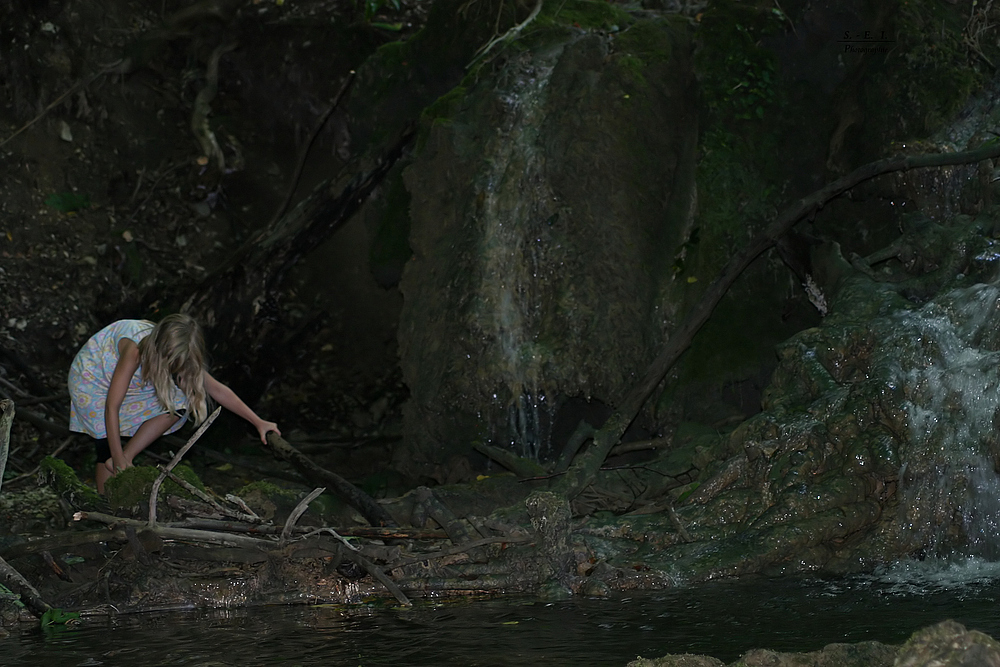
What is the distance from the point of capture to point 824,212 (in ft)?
27.9

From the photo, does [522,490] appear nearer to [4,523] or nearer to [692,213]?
[692,213]

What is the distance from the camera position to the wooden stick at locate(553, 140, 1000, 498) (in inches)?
285

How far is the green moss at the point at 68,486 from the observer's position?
245 inches

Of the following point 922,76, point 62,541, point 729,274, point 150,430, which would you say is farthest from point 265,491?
point 922,76

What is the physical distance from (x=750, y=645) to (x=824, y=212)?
5284mm

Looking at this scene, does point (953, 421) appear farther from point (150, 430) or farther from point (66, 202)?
point (66, 202)

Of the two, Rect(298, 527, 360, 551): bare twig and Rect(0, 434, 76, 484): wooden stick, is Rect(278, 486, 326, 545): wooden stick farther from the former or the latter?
Rect(0, 434, 76, 484): wooden stick

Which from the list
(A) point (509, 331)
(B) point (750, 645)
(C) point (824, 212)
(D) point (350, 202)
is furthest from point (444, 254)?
(B) point (750, 645)

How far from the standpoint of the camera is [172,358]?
640 centimetres

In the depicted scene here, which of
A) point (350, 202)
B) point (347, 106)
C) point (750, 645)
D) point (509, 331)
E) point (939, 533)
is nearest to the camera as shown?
point (750, 645)

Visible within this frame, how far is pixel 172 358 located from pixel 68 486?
1038 mm

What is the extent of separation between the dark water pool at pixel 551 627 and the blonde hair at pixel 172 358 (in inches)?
65.6

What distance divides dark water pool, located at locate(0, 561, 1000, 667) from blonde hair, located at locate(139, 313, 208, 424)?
1667 millimetres

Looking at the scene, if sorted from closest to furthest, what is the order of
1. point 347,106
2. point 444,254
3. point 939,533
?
→ point 939,533, point 444,254, point 347,106
